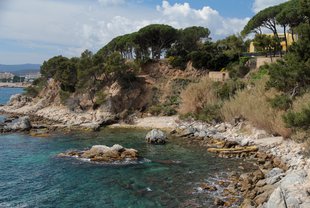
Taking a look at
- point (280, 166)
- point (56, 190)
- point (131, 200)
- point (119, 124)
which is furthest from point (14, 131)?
point (280, 166)

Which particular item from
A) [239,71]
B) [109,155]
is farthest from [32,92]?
[109,155]

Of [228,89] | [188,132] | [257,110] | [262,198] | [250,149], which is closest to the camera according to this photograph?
[262,198]

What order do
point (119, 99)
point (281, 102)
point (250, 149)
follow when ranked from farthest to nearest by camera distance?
point (119, 99) → point (281, 102) → point (250, 149)

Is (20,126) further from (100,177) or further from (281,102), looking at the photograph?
(281,102)

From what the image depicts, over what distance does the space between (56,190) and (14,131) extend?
24709mm

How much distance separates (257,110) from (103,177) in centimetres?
1654

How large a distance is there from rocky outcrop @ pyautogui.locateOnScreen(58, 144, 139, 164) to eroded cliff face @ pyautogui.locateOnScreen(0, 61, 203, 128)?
656 inches

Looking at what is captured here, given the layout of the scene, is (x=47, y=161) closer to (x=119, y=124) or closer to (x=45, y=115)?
(x=119, y=124)

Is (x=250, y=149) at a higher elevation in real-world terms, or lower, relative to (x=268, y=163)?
higher

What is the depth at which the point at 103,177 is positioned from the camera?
23703 millimetres

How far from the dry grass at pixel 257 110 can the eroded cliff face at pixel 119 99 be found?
16.5 m

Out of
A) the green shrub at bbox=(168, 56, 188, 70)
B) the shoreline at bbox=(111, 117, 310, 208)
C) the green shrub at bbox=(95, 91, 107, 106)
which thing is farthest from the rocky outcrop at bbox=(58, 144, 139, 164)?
the green shrub at bbox=(168, 56, 188, 70)

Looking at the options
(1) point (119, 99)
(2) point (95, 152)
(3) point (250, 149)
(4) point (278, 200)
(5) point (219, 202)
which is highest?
(1) point (119, 99)

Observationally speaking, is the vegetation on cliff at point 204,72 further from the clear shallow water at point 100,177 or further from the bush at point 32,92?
the clear shallow water at point 100,177
